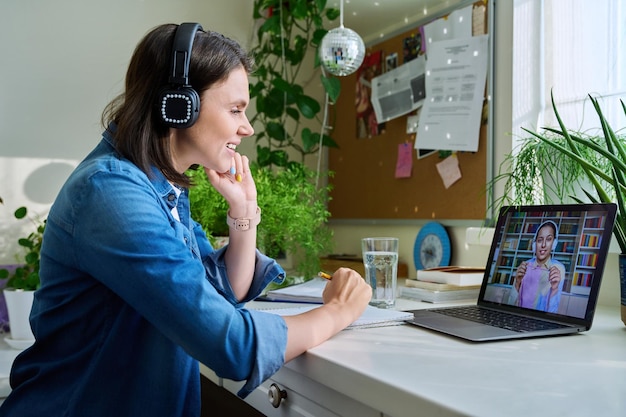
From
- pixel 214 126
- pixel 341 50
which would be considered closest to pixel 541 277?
pixel 214 126

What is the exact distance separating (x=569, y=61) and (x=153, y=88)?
1.12m

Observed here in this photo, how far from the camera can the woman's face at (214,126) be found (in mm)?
1012

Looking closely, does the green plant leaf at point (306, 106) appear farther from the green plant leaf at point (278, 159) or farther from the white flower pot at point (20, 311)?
the white flower pot at point (20, 311)

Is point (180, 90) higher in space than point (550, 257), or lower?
higher

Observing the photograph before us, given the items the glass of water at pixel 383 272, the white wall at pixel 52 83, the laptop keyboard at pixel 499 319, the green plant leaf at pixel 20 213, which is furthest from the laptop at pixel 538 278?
the white wall at pixel 52 83

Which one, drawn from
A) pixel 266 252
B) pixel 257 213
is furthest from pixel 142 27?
pixel 257 213

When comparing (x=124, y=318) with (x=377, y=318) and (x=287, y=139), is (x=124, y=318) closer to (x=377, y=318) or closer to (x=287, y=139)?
(x=377, y=318)

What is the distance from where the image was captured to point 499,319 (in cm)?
110

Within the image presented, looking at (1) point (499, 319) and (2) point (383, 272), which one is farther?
(2) point (383, 272)

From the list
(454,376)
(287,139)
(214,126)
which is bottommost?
(454,376)

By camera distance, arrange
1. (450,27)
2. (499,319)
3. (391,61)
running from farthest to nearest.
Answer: (391,61)
(450,27)
(499,319)

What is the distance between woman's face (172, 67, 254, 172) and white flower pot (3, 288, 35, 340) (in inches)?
29.6

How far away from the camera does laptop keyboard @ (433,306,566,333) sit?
3.31 feet

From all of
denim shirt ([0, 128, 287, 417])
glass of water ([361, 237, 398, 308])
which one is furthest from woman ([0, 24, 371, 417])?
glass of water ([361, 237, 398, 308])
